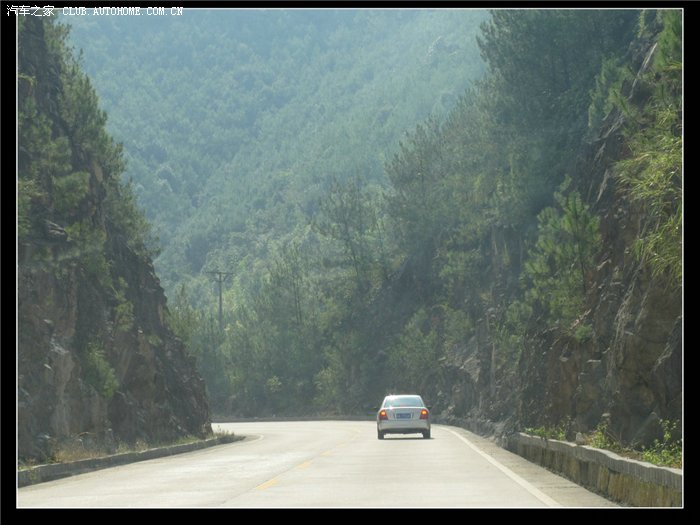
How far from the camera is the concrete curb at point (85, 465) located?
22469 millimetres

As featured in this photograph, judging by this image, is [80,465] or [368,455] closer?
[80,465]

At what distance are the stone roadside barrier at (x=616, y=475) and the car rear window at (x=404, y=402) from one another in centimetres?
2016

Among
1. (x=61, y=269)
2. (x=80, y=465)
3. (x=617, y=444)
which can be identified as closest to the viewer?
(x=617, y=444)

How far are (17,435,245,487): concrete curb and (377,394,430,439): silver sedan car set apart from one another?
699 centimetres

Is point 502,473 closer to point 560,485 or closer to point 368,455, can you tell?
point 560,485

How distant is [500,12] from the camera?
55719mm

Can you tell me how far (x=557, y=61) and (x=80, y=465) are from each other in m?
33.1

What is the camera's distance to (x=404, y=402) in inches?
1804

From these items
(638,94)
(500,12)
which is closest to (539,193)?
(500,12)

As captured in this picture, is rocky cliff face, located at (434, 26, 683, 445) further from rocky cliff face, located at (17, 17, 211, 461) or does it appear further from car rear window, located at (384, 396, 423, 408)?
rocky cliff face, located at (17, 17, 211, 461)

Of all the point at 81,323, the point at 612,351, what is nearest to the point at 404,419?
the point at 81,323

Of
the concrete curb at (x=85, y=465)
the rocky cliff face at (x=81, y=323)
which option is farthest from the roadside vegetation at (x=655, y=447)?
the rocky cliff face at (x=81, y=323)

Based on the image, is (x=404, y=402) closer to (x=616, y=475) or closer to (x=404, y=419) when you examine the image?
(x=404, y=419)

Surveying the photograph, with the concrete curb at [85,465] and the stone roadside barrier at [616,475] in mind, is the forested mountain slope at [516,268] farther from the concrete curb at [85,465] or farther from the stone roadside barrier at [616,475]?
the concrete curb at [85,465]
